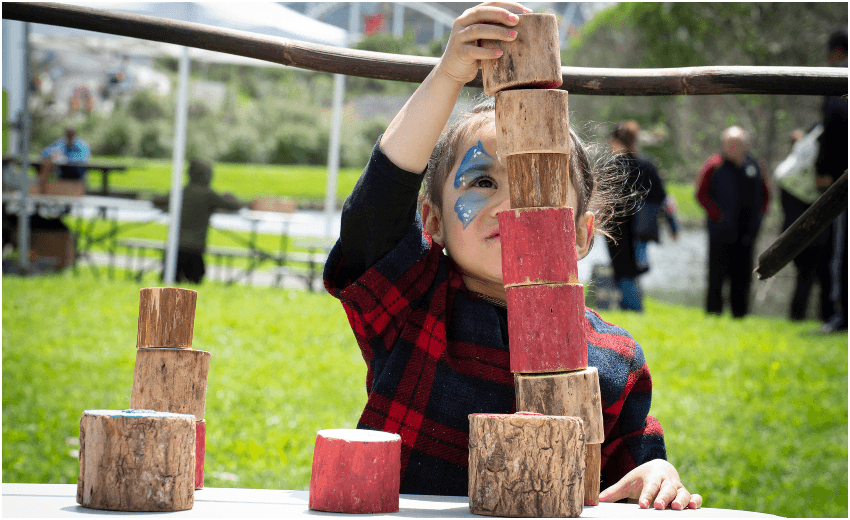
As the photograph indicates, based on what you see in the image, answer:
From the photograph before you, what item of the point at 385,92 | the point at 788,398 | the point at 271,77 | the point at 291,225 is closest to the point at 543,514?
the point at 788,398

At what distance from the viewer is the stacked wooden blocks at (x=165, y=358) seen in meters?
1.34

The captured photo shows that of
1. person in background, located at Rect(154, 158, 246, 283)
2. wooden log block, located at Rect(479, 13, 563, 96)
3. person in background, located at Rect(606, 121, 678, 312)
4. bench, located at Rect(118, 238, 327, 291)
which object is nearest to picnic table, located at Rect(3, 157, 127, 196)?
bench, located at Rect(118, 238, 327, 291)

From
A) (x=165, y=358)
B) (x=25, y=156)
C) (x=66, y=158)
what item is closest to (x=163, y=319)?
(x=165, y=358)

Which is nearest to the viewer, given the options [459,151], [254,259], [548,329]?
[548,329]

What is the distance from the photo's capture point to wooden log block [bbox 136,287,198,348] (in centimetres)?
134

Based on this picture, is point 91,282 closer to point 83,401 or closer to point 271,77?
point 83,401

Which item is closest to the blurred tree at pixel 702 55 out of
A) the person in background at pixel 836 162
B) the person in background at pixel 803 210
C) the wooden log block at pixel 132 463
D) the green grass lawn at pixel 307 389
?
the person in background at pixel 803 210

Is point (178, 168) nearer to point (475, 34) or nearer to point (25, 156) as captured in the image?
point (25, 156)

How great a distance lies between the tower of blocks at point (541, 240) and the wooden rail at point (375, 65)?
1.23 ft

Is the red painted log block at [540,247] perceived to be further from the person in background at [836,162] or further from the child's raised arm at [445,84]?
the person in background at [836,162]

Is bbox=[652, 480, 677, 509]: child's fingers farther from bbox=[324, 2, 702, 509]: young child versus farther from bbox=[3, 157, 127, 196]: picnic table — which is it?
bbox=[3, 157, 127, 196]: picnic table

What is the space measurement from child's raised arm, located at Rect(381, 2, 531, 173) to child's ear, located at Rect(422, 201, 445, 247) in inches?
15.5

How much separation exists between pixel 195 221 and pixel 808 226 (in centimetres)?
751

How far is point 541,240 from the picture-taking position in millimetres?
1113
